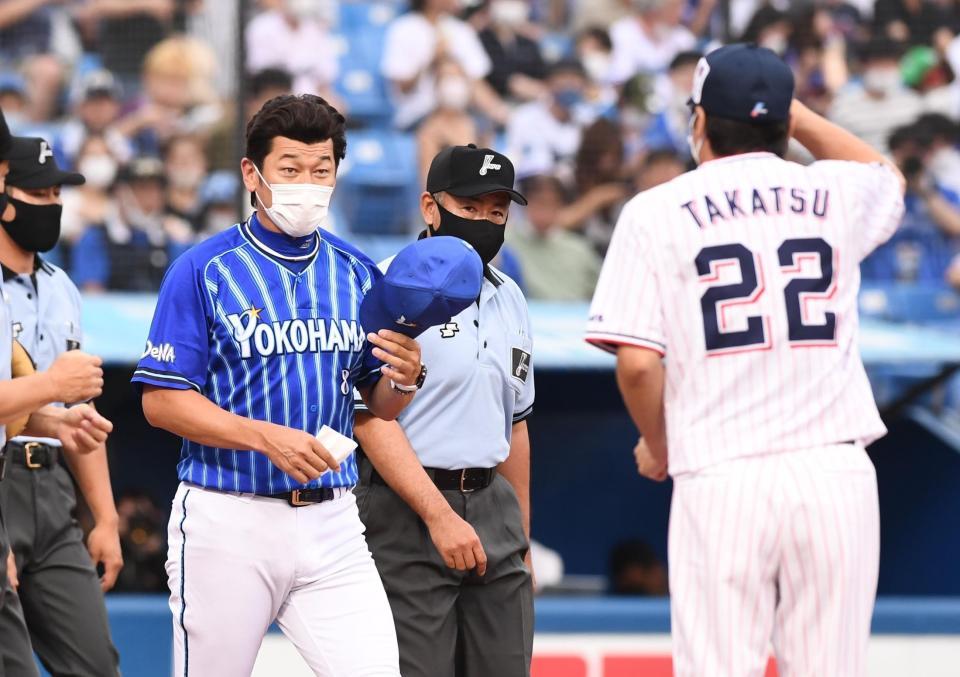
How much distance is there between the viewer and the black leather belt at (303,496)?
11.6 feet

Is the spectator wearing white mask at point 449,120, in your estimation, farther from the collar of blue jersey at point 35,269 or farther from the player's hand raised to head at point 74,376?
the player's hand raised to head at point 74,376

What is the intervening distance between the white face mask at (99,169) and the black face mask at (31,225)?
155 inches

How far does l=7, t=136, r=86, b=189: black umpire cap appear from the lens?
475cm

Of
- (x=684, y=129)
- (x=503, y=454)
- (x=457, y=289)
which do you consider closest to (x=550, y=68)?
(x=684, y=129)

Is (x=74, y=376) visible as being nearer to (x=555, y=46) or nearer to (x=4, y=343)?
(x=4, y=343)

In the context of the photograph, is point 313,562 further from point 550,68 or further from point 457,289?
point 550,68

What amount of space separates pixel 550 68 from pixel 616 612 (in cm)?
471

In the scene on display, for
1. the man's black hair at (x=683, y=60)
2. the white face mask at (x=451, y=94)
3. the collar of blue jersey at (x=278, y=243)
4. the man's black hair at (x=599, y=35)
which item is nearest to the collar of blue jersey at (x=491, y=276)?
the collar of blue jersey at (x=278, y=243)

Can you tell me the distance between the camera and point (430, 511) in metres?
3.98

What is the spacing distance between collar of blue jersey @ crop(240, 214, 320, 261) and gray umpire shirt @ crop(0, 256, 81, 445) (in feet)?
4.31

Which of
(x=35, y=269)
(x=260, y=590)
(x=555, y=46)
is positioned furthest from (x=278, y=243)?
(x=555, y=46)

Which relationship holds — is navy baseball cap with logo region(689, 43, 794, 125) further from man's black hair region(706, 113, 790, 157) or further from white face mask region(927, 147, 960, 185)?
white face mask region(927, 147, 960, 185)

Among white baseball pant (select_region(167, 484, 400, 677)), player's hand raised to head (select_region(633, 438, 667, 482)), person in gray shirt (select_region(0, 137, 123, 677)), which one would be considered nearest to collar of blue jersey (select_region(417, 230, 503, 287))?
player's hand raised to head (select_region(633, 438, 667, 482))

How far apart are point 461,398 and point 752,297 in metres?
1.20
